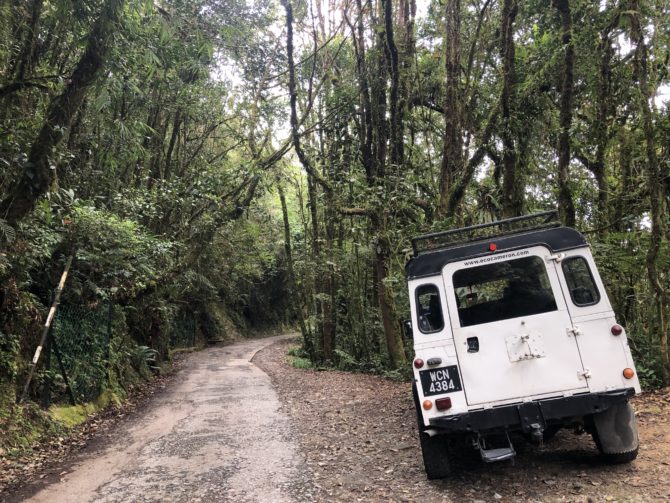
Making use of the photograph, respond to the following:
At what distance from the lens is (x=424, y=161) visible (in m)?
14.9

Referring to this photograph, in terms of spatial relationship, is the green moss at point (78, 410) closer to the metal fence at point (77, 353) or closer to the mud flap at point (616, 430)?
the metal fence at point (77, 353)

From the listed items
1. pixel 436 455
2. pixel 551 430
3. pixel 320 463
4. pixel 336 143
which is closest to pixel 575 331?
pixel 551 430

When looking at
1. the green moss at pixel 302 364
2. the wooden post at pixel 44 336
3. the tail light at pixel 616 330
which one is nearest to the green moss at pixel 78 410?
the wooden post at pixel 44 336

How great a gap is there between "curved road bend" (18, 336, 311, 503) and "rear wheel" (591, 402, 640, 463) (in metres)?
3.07

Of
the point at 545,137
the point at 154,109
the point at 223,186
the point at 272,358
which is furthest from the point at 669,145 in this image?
the point at 272,358

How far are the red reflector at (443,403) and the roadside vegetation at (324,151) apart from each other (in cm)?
454

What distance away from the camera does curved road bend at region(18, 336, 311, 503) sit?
5414 mm

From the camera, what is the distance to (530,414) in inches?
184

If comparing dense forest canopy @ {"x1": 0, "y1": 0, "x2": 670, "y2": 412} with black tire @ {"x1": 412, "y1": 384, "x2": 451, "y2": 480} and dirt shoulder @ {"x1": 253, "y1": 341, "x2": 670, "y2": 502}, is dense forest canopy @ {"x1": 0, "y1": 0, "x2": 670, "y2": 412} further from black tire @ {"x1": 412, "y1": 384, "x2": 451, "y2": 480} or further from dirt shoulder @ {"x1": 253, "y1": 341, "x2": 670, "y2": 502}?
black tire @ {"x1": 412, "y1": 384, "x2": 451, "y2": 480}

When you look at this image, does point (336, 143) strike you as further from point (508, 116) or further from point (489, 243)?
point (489, 243)

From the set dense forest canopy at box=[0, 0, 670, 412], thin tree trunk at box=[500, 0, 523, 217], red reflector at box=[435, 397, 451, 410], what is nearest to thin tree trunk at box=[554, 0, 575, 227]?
dense forest canopy at box=[0, 0, 670, 412]

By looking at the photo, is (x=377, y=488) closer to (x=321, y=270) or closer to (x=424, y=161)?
(x=424, y=161)

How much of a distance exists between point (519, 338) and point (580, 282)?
2.94 ft

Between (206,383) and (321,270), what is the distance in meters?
5.73
